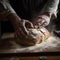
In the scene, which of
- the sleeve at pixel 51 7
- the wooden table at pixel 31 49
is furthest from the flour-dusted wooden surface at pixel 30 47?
the sleeve at pixel 51 7

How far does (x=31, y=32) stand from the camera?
0.82 m

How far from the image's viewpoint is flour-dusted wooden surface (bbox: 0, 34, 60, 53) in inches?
29.0

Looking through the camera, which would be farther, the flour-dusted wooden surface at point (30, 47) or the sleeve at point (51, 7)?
the sleeve at point (51, 7)

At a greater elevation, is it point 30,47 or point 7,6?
point 7,6

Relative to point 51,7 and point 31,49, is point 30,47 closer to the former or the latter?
point 31,49

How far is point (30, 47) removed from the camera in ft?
2.59

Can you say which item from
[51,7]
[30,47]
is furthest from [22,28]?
[51,7]

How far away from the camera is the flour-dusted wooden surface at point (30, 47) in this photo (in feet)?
2.42

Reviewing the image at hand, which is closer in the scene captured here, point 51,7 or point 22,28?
point 22,28

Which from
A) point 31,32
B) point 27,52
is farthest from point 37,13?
point 27,52

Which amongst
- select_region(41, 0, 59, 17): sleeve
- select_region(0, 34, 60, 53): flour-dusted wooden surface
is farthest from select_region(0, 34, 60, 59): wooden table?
select_region(41, 0, 59, 17): sleeve

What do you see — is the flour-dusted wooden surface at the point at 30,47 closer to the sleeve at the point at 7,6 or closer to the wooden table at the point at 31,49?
the wooden table at the point at 31,49

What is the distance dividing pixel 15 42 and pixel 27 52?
143 mm

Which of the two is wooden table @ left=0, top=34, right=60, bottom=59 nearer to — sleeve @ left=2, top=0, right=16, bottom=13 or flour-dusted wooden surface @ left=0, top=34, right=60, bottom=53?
flour-dusted wooden surface @ left=0, top=34, right=60, bottom=53
